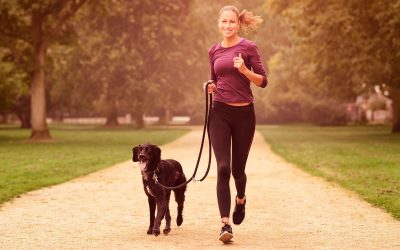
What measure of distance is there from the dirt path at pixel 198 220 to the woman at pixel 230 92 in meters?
0.90

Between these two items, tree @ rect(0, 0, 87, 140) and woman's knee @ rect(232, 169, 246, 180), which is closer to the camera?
woman's knee @ rect(232, 169, 246, 180)

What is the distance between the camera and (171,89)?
56.5 m

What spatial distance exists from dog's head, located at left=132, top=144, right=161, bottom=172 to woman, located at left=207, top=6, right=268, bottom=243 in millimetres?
654

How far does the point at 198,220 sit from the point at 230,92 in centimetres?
237

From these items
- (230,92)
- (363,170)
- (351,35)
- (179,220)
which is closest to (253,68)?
(230,92)

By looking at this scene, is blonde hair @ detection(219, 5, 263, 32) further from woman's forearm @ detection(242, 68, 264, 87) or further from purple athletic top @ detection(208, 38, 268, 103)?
woman's forearm @ detection(242, 68, 264, 87)

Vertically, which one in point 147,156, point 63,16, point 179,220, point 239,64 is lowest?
point 179,220

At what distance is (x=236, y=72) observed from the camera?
738cm

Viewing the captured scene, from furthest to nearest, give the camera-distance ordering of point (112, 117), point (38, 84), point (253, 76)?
point (112, 117)
point (38, 84)
point (253, 76)

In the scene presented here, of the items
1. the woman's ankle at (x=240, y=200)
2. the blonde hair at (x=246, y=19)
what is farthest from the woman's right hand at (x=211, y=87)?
the woman's ankle at (x=240, y=200)

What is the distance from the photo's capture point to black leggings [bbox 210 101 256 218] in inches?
291

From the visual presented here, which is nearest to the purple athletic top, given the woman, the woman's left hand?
the woman

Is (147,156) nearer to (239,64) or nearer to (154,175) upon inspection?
(154,175)

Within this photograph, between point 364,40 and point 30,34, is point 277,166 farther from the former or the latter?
point 30,34
